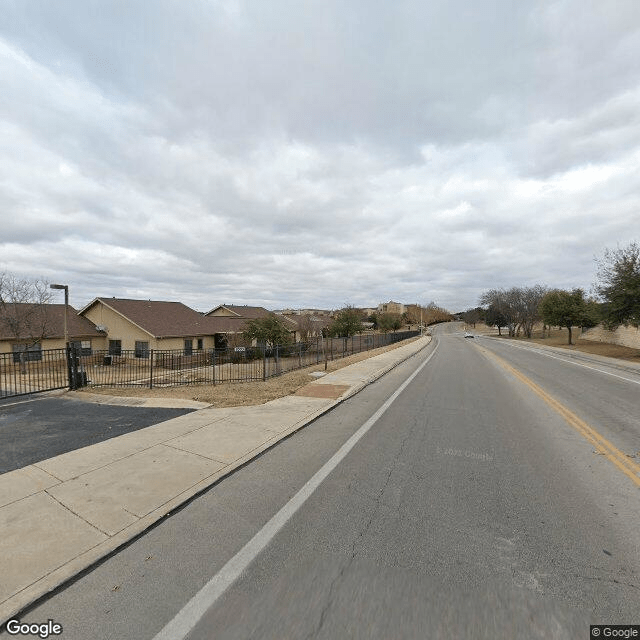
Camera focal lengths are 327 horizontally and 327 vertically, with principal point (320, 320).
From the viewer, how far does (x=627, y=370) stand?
16531 mm

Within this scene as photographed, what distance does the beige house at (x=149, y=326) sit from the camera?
29406 mm

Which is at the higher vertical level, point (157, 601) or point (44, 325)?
point (44, 325)

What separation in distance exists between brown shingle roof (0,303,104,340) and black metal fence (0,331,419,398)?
1.99 metres

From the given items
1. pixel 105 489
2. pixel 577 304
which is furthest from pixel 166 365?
pixel 577 304

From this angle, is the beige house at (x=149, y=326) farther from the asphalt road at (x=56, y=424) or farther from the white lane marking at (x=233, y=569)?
the white lane marking at (x=233, y=569)

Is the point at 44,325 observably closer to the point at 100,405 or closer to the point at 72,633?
the point at 100,405

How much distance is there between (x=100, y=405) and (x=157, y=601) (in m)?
7.03

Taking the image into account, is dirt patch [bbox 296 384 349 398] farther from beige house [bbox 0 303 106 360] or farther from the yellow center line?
beige house [bbox 0 303 106 360]

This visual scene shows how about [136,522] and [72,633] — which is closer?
[72,633]

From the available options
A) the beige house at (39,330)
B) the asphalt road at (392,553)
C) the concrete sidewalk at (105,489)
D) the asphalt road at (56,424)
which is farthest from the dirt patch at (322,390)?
A: the beige house at (39,330)

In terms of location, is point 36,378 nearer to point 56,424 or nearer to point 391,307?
point 56,424

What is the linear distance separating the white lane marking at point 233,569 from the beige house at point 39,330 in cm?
2474

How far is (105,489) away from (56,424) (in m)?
3.68

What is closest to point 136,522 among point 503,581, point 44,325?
point 503,581
